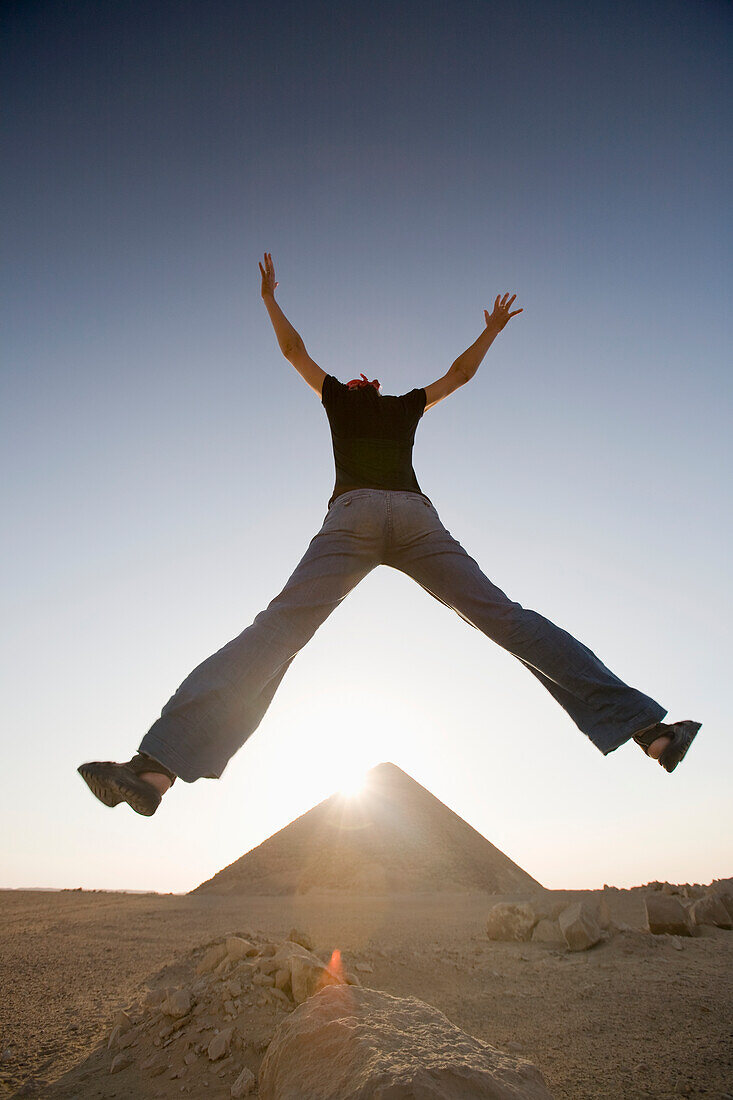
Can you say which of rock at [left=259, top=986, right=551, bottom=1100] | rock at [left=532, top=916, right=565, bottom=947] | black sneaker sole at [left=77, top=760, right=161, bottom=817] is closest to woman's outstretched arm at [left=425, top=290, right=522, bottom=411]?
black sneaker sole at [left=77, top=760, right=161, bottom=817]

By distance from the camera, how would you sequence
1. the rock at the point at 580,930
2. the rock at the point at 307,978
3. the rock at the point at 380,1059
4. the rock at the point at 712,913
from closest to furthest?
1. the rock at the point at 380,1059
2. the rock at the point at 307,978
3. the rock at the point at 580,930
4. the rock at the point at 712,913

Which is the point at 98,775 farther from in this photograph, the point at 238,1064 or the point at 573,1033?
the point at 573,1033

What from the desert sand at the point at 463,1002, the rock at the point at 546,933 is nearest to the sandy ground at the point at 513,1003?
the desert sand at the point at 463,1002

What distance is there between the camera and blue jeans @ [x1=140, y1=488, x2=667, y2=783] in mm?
2408

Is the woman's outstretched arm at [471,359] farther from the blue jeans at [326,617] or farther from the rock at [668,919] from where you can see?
the rock at [668,919]

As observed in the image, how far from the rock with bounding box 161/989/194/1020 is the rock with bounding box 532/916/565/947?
4.36 meters

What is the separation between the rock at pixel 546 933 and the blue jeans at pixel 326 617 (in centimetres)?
468

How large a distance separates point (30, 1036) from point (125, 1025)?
1.78ft

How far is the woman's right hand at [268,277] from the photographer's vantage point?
3.88m

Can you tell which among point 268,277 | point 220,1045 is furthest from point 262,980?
point 268,277

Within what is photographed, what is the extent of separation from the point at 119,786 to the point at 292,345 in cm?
261

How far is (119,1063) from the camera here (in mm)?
2852

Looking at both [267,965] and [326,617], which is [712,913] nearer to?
[267,965]

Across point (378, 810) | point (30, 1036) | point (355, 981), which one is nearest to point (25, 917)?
point (30, 1036)
